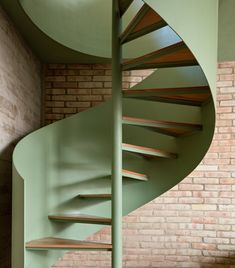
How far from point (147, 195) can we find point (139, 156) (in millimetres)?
386

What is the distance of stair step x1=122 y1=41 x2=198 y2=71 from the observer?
8.68 ft

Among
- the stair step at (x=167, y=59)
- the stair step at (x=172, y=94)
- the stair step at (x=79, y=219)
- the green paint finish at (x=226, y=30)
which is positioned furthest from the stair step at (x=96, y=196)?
the green paint finish at (x=226, y=30)

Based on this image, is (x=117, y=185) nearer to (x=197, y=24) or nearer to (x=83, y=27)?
(x=197, y=24)

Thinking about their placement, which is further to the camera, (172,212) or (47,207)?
(172,212)

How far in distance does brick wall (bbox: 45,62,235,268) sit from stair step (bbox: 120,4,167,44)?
200cm

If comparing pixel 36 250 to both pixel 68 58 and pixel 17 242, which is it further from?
pixel 68 58

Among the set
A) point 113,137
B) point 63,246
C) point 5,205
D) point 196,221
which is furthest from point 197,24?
point 196,221

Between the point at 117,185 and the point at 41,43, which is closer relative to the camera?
the point at 117,185

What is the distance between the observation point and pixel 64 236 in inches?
134

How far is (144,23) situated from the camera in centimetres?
276

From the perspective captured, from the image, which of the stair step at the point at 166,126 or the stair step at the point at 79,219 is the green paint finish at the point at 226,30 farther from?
the stair step at the point at 79,219

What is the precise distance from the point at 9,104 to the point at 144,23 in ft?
4.86

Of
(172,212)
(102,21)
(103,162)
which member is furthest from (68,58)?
(172,212)

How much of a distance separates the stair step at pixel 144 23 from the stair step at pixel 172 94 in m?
0.42
